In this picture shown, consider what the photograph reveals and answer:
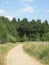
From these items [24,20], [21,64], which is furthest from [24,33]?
[21,64]

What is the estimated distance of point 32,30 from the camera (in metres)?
115

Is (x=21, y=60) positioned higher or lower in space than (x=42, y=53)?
lower

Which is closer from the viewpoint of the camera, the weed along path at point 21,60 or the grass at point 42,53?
the weed along path at point 21,60

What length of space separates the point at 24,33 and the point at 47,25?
45.5 feet

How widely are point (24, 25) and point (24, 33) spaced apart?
13.5 ft

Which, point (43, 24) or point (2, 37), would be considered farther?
point (43, 24)

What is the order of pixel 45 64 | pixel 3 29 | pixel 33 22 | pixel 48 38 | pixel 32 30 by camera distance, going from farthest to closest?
pixel 33 22 < pixel 32 30 < pixel 48 38 < pixel 3 29 < pixel 45 64

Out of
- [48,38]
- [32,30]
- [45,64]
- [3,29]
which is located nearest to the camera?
[45,64]

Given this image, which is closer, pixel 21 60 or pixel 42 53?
pixel 21 60

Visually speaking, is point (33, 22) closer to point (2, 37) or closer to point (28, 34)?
point (28, 34)

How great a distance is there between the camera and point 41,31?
4540 inches

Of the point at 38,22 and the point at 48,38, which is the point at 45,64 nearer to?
the point at 48,38

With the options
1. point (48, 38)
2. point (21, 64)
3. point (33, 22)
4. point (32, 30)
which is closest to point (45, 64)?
point (21, 64)

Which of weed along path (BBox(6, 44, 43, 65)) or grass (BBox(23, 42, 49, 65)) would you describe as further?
grass (BBox(23, 42, 49, 65))
